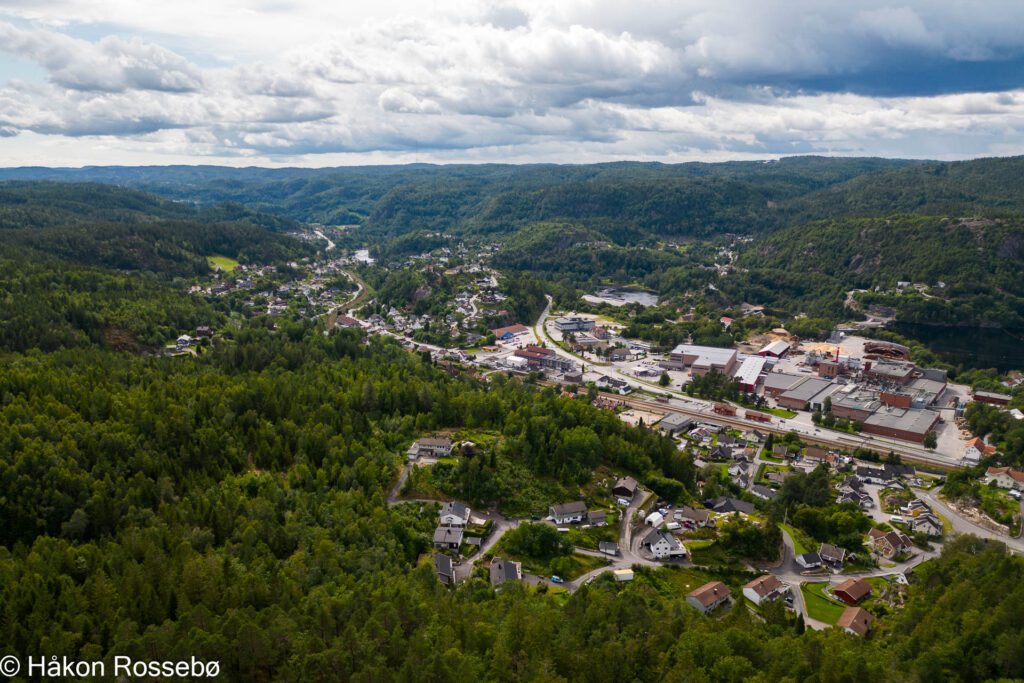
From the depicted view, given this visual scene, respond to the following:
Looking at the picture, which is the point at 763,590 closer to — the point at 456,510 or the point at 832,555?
the point at 832,555

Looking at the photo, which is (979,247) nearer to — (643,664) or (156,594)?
(643,664)

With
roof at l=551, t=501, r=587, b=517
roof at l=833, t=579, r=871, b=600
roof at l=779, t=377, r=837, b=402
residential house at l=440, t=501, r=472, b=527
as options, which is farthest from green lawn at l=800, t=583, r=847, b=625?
roof at l=779, t=377, r=837, b=402

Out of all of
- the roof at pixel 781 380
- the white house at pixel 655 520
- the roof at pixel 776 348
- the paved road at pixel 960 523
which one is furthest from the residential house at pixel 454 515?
the roof at pixel 776 348

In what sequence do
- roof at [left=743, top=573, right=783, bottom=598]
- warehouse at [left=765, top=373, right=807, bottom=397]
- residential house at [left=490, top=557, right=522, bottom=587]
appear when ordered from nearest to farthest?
residential house at [left=490, top=557, right=522, bottom=587]
roof at [left=743, top=573, right=783, bottom=598]
warehouse at [left=765, top=373, right=807, bottom=397]

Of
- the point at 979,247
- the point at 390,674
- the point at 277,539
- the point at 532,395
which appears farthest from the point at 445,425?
the point at 979,247

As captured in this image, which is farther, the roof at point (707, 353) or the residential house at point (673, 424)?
the roof at point (707, 353)

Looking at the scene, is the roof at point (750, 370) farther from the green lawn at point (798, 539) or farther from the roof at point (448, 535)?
the roof at point (448, 535)

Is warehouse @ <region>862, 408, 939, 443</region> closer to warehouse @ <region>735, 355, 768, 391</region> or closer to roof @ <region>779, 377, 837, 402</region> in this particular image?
roof @ <region>779, 377, 837, 402</region>
